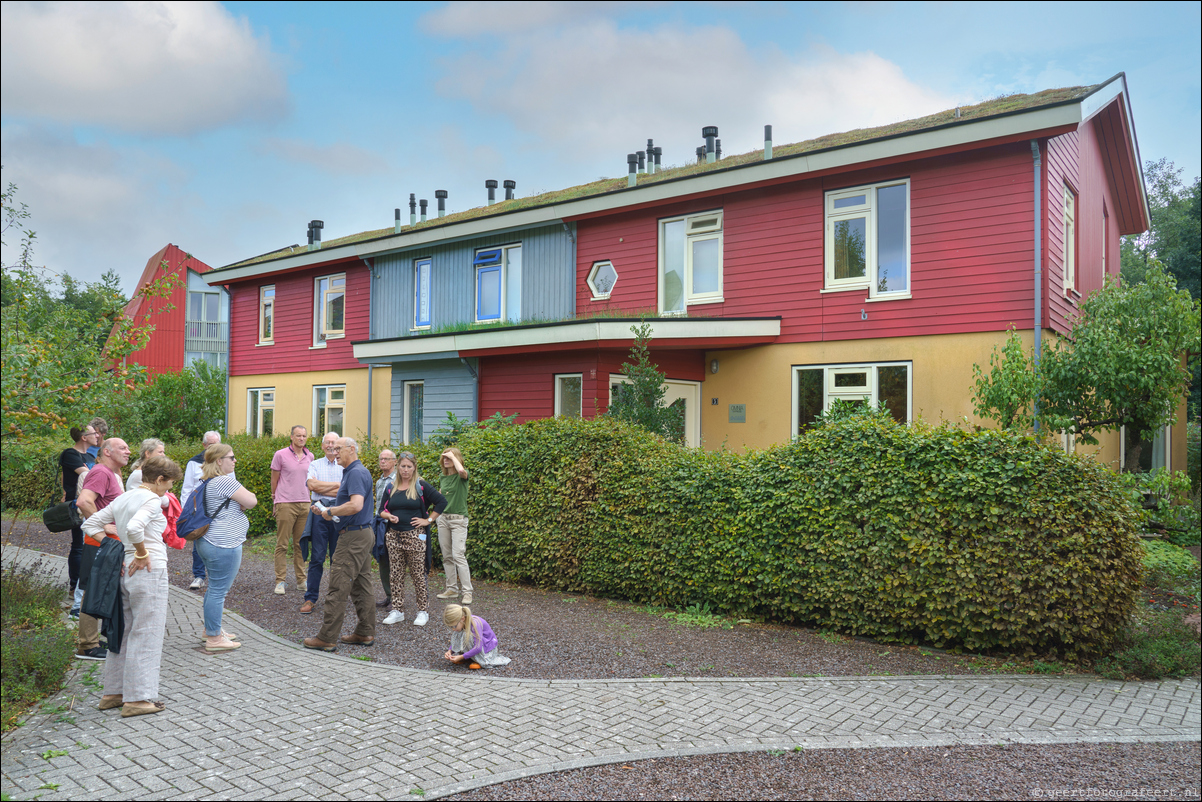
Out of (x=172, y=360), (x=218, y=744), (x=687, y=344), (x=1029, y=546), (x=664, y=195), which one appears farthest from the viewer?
(x=172, y=360)

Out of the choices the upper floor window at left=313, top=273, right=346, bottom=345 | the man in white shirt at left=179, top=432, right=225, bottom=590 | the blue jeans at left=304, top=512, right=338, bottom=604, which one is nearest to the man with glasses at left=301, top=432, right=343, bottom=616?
the blue jeans at left=304, top=512, right=338, bottom=604

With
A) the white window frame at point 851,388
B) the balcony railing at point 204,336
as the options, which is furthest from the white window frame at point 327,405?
the balcony railing at point 204,336

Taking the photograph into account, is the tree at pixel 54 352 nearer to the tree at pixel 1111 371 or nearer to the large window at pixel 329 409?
the tree at pixel 1111 371

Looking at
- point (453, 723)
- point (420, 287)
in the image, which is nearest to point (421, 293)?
point (420, 287)

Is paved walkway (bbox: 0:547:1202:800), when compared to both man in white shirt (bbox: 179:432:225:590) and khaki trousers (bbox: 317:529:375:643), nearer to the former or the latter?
khaki trousers (bbox: 317:529:375:643)

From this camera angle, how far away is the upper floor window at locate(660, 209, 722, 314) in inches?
547

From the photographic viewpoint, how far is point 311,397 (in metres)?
20.5

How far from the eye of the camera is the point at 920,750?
479 cm

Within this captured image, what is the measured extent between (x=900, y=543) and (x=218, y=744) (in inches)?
224

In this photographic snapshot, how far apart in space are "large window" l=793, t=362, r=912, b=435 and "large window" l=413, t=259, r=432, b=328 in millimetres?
9200

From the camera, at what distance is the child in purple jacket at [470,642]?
648cm

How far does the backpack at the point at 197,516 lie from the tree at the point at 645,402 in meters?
6.05

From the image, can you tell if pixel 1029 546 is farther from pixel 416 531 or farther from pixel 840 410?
pixel 416 531

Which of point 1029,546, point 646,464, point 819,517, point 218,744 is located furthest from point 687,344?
point 218,744
